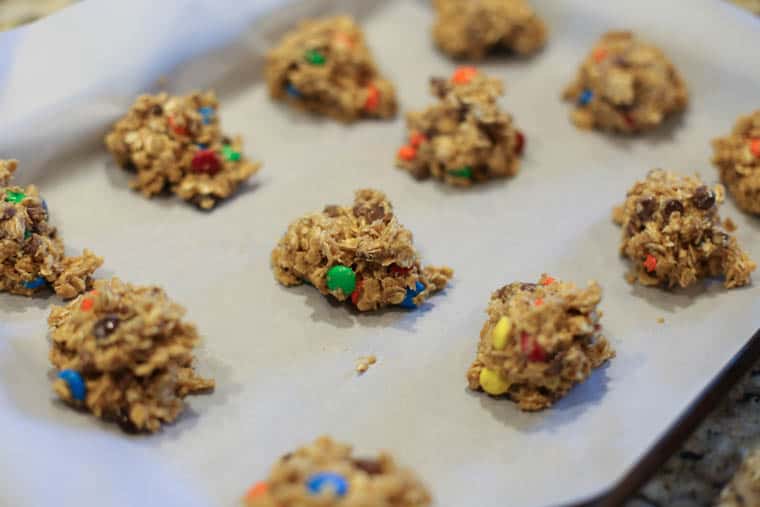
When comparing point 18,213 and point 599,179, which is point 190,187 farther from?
point 599,179

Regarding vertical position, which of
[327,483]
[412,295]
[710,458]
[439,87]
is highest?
[439,87]

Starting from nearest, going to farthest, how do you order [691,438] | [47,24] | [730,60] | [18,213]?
1. [691,438]
2. [18,213]
3. [47,24]
4. [730,60]

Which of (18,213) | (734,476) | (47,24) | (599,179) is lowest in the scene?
(734,476)

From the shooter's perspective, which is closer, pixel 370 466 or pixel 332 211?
pixel 370 466

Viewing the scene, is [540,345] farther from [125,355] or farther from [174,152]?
[174,152]

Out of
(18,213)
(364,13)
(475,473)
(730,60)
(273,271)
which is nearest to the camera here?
(475,473)

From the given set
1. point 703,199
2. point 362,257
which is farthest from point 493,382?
point 703,199

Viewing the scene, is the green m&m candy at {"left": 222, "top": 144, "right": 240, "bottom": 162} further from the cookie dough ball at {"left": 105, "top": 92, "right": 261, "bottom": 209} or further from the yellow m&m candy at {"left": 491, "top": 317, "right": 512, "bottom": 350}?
the yellow m&m candy at {"left": 491, "top": 317, "right": 512, "bottom": 350}

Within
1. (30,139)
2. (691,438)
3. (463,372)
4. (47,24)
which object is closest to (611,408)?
(691,438)
